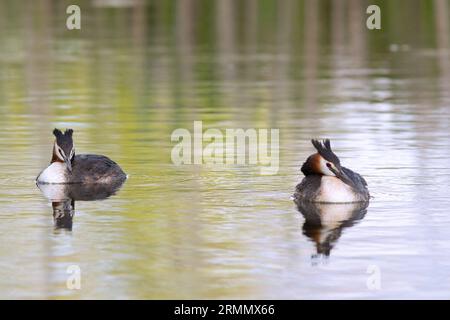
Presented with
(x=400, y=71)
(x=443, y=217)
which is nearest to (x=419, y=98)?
(x=400, y=71)

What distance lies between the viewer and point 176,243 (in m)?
17.1

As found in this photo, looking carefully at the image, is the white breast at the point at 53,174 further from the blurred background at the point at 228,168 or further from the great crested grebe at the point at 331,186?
the great crested grebe at the point at 331,186

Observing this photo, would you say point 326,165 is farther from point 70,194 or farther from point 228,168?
point 70,194

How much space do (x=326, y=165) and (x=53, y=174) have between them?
13.5ft

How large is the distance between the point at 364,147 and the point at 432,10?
3742cm

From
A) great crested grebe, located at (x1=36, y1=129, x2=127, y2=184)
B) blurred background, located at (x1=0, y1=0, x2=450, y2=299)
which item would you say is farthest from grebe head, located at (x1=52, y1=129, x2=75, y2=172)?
blurred background, located at (x1=0, y1=0, x2=450, y2=299)

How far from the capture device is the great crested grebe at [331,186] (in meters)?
19.9

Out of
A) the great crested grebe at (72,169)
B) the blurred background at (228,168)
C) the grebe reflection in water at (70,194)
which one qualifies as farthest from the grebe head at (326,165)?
the great crested grebe at (72,169)

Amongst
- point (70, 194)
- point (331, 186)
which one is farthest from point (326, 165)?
point (70, 194)

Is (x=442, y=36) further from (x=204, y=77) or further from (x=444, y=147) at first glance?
(x=444, y=147)

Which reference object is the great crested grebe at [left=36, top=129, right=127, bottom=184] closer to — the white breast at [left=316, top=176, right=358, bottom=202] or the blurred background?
the blurred background

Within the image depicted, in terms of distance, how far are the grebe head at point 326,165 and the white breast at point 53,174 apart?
378 centimetres

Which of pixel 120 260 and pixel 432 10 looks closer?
pixel 120 260

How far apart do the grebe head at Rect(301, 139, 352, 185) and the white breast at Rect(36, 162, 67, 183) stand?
3779 mm
